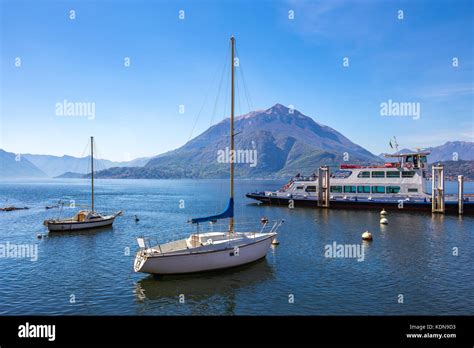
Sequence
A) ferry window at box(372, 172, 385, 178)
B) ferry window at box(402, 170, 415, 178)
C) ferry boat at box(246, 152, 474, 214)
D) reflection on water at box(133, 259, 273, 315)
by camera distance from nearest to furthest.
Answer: reflection on water at box(133, 259, 273, 315), ferry boat at box(246, 152, 474, 214), ferry window at box(402, 170, 415, 178), ferry window at box(372, 172, 385, 178)

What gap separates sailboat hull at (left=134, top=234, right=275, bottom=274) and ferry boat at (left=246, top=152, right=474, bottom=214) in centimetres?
4986

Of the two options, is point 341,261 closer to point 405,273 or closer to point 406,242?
point 405,273

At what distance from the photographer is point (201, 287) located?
2589 centimetres

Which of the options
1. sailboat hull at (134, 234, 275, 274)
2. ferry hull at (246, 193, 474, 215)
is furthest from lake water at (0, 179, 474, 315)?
ferry hull at (246, 193, 474, 215)

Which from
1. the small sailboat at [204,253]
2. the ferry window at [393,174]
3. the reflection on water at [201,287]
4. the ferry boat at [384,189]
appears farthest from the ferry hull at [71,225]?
the ferry window at [393,174]

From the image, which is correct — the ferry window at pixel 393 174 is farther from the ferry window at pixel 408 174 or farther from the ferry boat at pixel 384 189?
the ferry window at pixel 408 174

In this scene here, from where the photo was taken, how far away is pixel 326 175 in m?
78.3

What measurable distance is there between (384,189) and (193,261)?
193ft

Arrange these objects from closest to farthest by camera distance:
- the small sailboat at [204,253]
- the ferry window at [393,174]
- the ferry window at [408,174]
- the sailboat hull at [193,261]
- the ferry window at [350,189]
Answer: the sailboat hull at [193,261] → the small sailboat at [204,253] → the ferry window at [408,174] → the ferry window at [393,174] → the ferry window at [350,189]

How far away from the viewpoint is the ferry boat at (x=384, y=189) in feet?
233

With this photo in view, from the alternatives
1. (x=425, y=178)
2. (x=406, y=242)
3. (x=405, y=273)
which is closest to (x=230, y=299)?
Result: (x=405, y=273)

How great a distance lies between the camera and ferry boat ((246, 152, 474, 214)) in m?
71.0

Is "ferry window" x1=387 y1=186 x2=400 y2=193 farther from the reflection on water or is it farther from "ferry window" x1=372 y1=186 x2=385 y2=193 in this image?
the reflection on water

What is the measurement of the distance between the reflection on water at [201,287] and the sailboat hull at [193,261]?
53 cm
